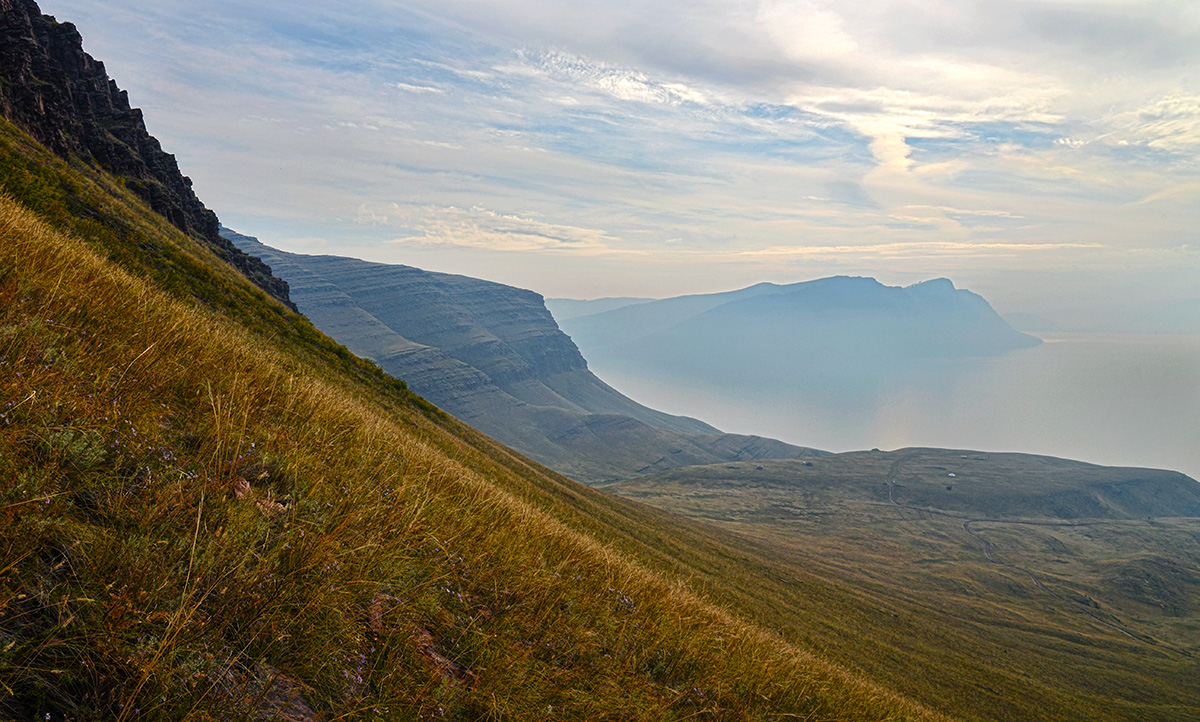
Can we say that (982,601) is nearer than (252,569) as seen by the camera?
No

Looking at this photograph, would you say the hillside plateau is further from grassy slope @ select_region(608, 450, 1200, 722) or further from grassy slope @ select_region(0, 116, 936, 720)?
grassy slope @ select_region(608, 450, 1200, 722)

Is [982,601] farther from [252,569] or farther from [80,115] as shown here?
[80,115]

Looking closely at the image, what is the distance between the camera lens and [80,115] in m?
50.6

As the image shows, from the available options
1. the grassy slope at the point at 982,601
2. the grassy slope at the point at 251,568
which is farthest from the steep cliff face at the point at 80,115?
the grassy slope at the point at 982,601

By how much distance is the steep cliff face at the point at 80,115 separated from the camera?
37188mm

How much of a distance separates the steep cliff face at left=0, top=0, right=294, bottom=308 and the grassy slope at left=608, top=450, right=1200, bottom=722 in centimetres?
5918

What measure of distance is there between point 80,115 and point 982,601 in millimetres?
151318

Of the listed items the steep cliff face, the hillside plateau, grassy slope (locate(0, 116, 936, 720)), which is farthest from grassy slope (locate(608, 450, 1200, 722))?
the steep cliff face

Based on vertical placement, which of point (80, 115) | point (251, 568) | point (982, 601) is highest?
point (80, 115)

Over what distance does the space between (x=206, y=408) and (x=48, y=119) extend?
168ft

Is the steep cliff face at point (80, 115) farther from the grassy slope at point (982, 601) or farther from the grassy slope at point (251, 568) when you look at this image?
the grassy slope at point (982, 601)

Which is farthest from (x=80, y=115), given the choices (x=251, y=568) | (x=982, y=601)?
(x=982, y=601)

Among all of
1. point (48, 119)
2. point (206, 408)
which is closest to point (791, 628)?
point (206, 408)

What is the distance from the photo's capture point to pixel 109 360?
4.59 meters
